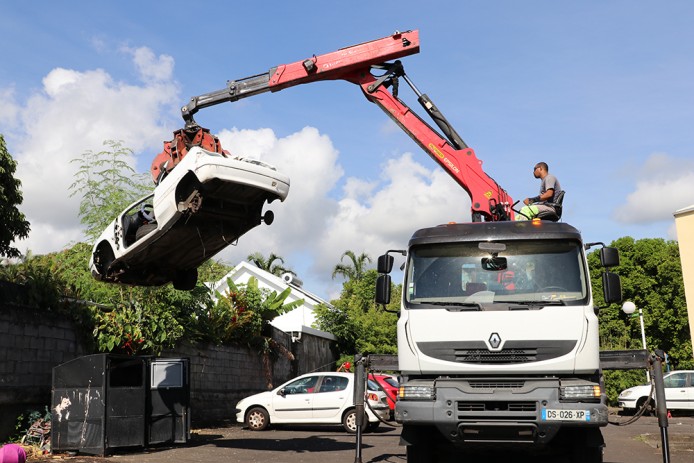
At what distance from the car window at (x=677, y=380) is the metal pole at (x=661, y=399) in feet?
58.8

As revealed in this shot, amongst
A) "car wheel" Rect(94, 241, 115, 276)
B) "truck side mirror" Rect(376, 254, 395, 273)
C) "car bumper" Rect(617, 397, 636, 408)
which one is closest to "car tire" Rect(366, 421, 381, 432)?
"car wheel" Rect(94, 241, 115, 276)

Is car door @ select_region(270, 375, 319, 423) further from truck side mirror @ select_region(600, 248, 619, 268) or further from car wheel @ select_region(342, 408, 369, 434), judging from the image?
truck side mirror @ select_region(600, 248, 619, 268)

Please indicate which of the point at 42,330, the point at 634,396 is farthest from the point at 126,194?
the point at 634,396

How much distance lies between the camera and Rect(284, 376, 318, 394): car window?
1827cm

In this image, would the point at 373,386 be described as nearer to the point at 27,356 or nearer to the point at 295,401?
the point at 295,401

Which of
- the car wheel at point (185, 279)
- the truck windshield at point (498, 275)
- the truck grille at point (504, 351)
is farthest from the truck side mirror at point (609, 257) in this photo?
the car wheel at point (185, 279)

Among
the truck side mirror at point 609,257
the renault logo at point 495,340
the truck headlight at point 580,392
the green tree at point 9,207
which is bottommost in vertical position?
the truck headlight at point 580,392

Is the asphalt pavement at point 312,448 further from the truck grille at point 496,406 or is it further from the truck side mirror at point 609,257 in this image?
the truck side mirror at point 609,257

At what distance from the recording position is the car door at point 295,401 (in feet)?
59.4

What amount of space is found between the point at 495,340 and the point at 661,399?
7.31 ft

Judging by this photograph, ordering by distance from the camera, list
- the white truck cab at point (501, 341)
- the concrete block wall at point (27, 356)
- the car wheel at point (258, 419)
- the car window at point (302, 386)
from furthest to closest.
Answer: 1. the car wheel at point (258, 419)
2. the car window at point (302, 386)
3. the concrete block wall at point (27, 356)
4. the white truck cab at point (501, 341)

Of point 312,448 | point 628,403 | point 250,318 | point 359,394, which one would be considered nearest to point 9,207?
point 250,318

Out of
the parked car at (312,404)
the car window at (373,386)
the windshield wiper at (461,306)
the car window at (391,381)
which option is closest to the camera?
the windshield wiper at (461,306)

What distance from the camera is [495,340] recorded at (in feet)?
26.3
